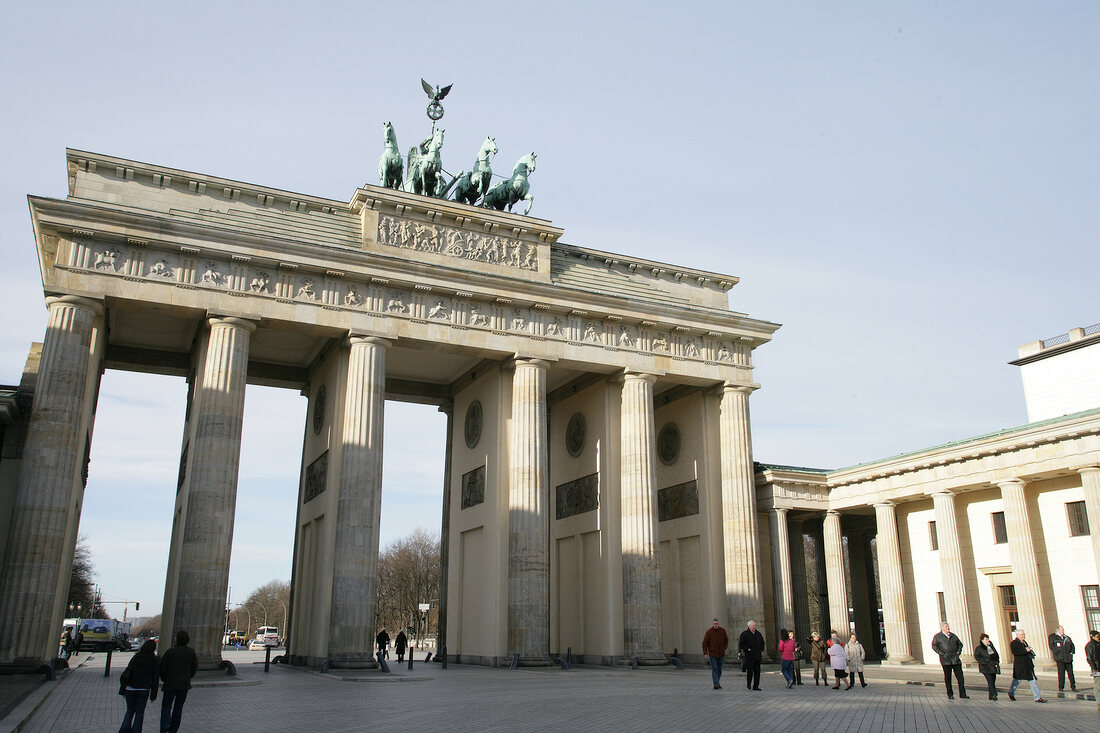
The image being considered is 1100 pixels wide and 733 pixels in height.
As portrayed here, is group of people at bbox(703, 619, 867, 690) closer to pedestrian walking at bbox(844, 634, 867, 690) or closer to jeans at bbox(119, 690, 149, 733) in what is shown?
pedestrian walking at bbox(844, 634, 867, 690)

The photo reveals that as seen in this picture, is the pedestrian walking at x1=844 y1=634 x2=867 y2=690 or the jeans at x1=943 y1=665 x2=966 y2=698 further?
the pedestrian walking at x1=844 y1=634 x2=867 y2=690

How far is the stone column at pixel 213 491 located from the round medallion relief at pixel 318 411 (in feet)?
19.2

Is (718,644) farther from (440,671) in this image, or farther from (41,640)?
(41,640)

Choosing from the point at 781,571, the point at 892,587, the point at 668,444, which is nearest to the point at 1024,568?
the point at 892,587

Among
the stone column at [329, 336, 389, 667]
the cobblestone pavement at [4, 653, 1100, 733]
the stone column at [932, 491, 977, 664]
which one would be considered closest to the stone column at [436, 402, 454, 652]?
the stone column at [329, 336, 389, 667]

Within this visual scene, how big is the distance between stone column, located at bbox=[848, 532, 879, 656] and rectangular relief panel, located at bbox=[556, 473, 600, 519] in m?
15.7

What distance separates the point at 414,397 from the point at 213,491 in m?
13.3

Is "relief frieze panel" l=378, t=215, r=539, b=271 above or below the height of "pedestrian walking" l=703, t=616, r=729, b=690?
above

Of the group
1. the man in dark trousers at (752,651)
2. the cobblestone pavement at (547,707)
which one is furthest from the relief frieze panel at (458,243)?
the man in dark trousers at (752,651)

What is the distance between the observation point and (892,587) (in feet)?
117

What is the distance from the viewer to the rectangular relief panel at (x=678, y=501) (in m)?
35.7

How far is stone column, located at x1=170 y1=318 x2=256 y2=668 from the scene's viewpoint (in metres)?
25.0

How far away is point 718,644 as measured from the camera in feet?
68.4

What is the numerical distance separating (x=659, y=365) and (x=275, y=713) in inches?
862
